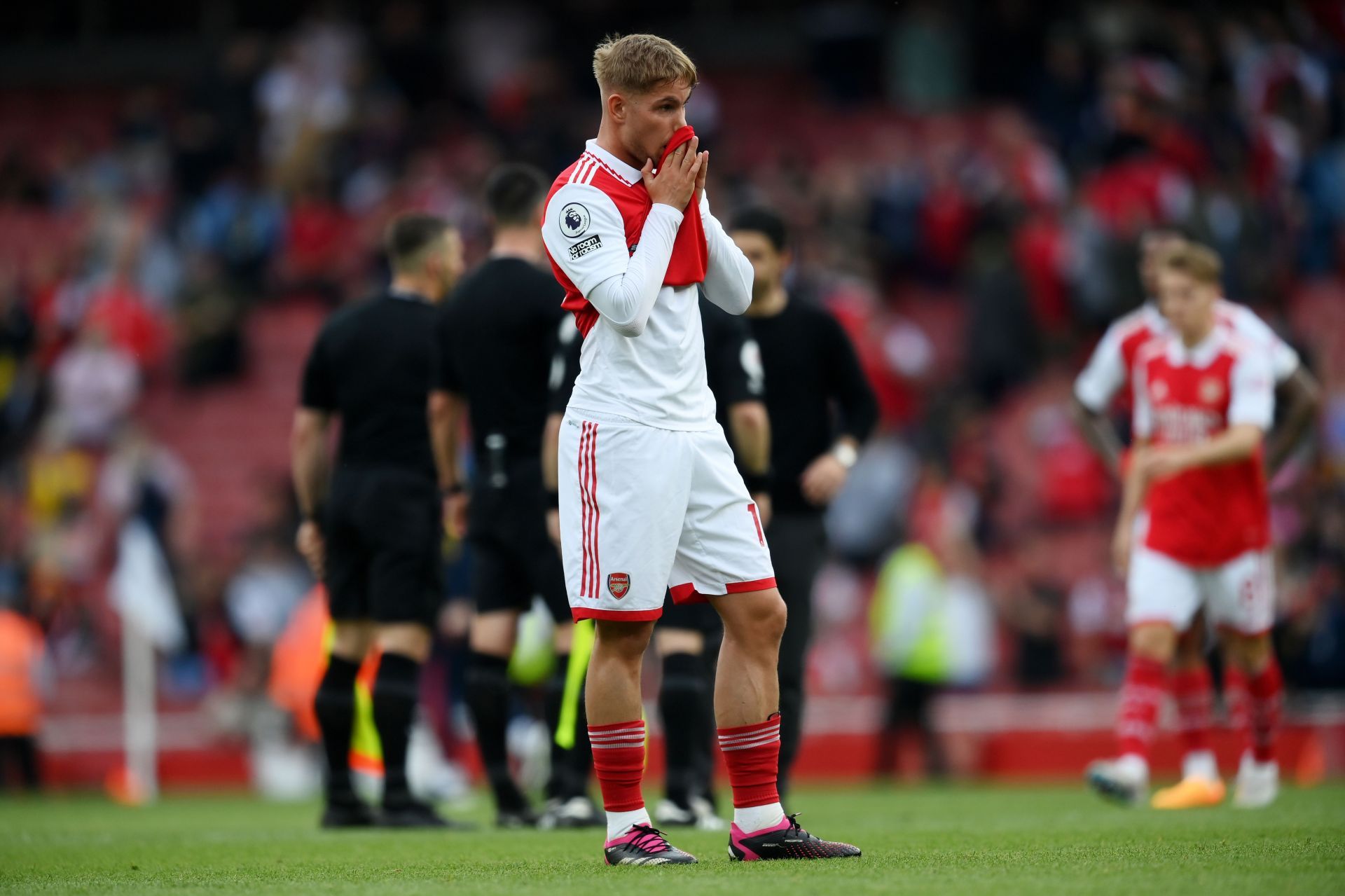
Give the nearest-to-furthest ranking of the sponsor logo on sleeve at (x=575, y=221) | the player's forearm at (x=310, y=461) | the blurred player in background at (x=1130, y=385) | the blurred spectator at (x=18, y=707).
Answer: the sponsor logo on sleeve at (x=575, y=221) → the player's forearm at (x=310, y=461) → the blurred player in background at (x=1130, y=385) → the blurred spectator at (x=18, y=707)

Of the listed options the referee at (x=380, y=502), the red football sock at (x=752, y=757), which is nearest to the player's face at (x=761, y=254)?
the referee at (x=380, y=502)

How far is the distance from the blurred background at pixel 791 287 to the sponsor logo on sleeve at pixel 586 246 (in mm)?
8020

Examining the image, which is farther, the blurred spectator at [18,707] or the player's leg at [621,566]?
the blurred spectator at [18,707]

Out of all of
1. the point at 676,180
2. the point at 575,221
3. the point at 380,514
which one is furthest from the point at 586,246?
the point at 380,514

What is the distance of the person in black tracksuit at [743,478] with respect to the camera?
739 cm

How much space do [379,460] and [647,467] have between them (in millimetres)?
3213

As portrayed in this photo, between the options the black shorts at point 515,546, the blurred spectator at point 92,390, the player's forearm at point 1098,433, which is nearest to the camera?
the black shorts at point 515,546

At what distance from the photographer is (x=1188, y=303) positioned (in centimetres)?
870

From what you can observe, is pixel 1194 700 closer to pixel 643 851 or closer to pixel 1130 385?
pixel 1130 385

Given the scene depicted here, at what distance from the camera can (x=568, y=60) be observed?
70.5ft

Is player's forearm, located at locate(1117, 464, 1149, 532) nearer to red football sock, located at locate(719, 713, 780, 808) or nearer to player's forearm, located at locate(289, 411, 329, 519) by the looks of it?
player's forearm, located at locate(289, 411, 329, 519)

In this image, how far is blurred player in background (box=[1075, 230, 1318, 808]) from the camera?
346 inches

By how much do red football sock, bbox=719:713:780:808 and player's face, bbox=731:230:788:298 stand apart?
3.12 meters

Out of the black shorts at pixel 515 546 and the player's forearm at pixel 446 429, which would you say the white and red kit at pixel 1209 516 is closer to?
the black shorts at pixel 515 546
